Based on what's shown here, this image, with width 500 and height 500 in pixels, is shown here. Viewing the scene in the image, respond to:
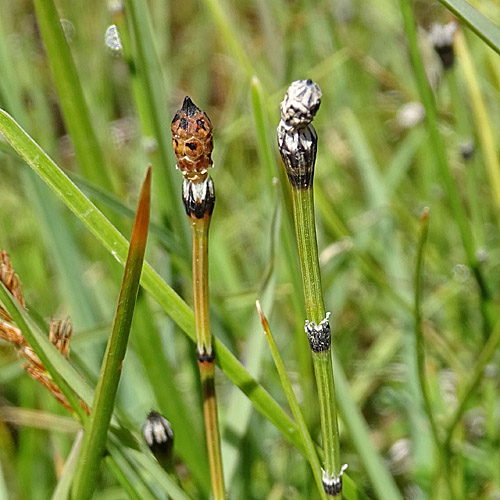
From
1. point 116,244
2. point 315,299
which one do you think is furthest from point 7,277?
point 315,299

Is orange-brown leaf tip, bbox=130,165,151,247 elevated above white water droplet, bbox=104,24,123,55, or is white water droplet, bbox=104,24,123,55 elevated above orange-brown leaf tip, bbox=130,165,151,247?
white water droplet, bbox=104,24,123,55

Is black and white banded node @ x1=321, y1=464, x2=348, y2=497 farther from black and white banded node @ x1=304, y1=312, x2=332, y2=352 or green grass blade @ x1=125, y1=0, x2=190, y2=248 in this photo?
green grass blade @ x1=125, y1=0, x2=190, y2=248

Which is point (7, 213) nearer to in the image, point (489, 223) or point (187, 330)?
point (489, 223)

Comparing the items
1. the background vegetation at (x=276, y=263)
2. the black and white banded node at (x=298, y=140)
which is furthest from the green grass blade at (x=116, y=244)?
the black and white banded node at (x=298, y=140)

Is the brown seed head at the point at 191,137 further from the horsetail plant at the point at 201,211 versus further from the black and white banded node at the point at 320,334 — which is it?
the black and white banded node at the point at 320,334

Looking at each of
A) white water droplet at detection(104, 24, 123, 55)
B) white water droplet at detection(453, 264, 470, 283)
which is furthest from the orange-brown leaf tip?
white water droplet at detection(453, 264, 470, 283)

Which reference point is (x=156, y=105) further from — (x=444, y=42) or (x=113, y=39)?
(x=444, y=42)

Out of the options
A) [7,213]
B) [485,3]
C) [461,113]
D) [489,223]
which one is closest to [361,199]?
[489,223]
